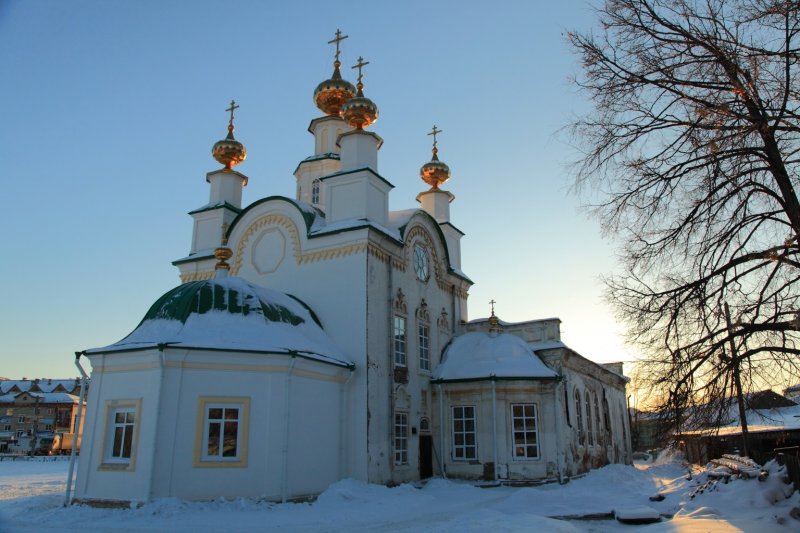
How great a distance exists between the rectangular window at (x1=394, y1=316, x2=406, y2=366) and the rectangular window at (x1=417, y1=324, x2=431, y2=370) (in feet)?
3.32

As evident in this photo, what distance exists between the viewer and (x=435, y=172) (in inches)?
952

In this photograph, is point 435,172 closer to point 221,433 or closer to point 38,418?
point 221,433

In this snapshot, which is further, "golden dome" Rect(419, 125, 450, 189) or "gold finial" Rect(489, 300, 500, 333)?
"golden dome" Rect(419, 125, 450, 189)

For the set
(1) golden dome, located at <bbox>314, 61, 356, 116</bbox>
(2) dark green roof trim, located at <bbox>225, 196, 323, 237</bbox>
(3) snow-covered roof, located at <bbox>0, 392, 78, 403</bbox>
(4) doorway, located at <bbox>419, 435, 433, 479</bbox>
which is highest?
(1) golden dome, located at <bbox>314, 61, 356, 116</bbox>

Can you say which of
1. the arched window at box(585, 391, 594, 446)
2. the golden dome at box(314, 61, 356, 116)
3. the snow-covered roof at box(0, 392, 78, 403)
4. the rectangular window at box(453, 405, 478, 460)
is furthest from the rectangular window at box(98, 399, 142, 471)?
the snow-covered roof at box(0, 392, 78, 403)

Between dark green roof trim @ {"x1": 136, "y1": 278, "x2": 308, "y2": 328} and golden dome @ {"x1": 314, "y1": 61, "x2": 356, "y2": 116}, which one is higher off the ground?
golden dome @ {"x1": 314, "y1": 61, "x2": 356, "y2": 116}

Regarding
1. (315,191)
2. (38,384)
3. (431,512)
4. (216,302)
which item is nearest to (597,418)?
(431,512)

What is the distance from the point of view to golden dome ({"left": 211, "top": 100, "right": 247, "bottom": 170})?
20750 millimetres

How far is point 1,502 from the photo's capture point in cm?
1324

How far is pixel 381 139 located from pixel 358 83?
1.94 m

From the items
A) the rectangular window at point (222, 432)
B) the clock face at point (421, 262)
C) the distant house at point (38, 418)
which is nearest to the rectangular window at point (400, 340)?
the clock face at point (421, 262)

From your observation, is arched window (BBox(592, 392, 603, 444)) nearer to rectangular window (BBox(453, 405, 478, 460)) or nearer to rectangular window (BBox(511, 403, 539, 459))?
rectangular window (BBox(511, 403, 539, 459))

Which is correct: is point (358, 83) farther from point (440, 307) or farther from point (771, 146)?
point (771, 146)

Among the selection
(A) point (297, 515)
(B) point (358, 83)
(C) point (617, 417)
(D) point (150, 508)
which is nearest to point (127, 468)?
(D) point (150, 508)
